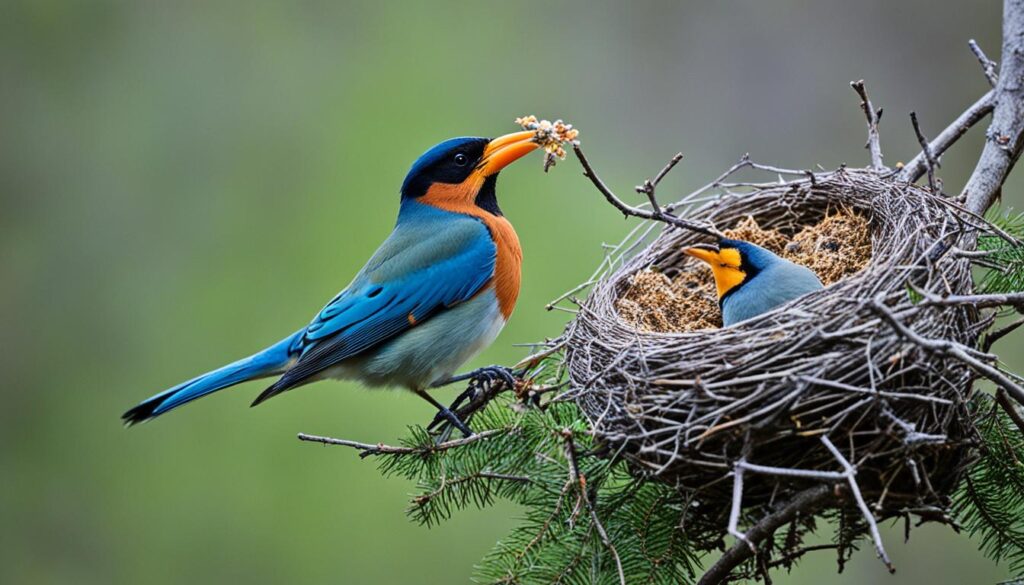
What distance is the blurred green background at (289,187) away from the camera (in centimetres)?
694

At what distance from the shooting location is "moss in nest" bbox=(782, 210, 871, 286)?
390 centimetres

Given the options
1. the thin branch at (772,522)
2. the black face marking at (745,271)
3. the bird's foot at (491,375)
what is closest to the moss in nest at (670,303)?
the black face marking at (745,271)

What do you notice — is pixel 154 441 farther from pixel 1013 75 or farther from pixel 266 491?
pixel 1013 75

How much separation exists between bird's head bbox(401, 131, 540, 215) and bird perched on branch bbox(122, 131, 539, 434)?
0.14 ft

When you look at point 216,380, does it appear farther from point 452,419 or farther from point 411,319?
point 452,419

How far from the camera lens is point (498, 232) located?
4629mm

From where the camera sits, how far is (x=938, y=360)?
2.78m

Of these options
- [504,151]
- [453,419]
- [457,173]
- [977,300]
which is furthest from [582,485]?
[457,173]

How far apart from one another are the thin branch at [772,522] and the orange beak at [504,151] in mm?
2046

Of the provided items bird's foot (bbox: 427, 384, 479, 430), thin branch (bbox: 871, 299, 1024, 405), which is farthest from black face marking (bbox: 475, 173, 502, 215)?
thin branch (bbox: 871, 299, 1024, 405)

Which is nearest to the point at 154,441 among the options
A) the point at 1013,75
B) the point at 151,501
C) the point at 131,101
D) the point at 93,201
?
the point at 151,501

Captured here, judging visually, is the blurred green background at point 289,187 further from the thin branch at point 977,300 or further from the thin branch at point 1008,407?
the thin branch at point 977,300

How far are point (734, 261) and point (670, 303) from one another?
468 millimetres

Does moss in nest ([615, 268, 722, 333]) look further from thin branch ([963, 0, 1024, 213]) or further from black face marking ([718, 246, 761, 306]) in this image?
thin branch ([963, 0, 1024, 213])
